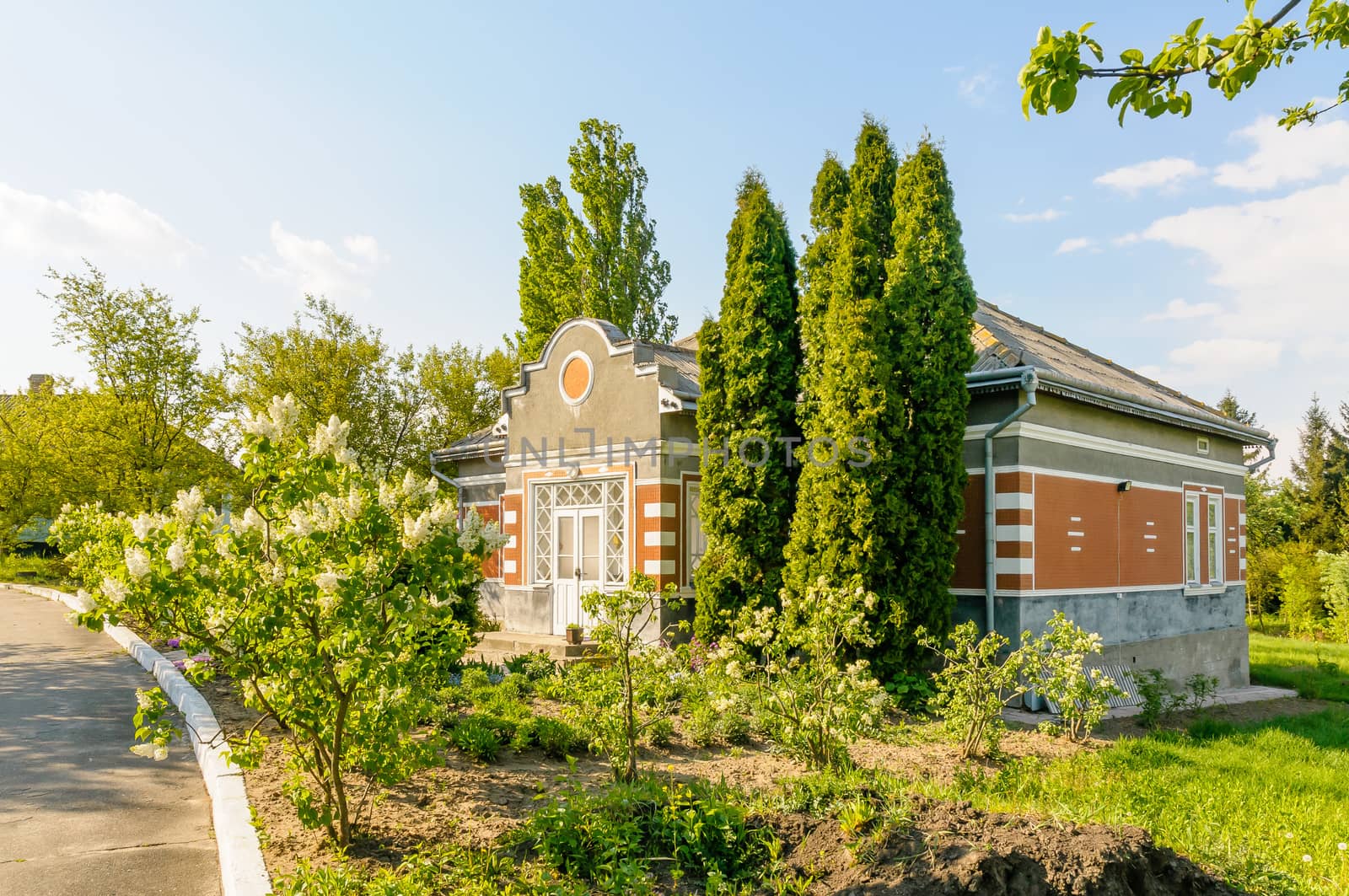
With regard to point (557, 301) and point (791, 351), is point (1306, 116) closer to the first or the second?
point (791, 351)

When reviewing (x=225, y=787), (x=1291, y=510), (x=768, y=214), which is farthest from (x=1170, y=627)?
(x=1291, y=510)

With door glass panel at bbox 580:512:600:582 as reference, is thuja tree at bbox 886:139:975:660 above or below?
above

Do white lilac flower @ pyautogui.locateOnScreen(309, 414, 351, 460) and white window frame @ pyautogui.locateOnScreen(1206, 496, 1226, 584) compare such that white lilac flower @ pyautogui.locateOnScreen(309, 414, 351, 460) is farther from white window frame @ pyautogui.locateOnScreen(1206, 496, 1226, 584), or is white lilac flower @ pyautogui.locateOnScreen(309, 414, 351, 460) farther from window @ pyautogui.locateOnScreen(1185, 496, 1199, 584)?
white window frame @ pyautogui.locateOnScreen(1206, 496, 1226, 584)

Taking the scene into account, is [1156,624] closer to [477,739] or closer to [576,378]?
[576,378]

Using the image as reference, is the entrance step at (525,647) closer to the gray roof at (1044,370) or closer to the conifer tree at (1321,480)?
the gray roof at (1044,370)

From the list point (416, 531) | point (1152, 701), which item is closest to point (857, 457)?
point (1152, 701)

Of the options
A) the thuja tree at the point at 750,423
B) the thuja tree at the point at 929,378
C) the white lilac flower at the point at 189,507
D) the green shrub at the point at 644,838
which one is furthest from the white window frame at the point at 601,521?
the white lilac flower at the point at 189,507

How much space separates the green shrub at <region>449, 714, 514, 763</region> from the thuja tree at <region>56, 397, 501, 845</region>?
191 cm

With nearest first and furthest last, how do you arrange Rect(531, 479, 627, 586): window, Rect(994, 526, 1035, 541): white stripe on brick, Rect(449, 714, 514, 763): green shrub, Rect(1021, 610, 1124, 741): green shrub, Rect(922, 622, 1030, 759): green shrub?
1. Rect(449, 714, 514, 763): green shrub
2. Rect(922, 622, 1030, 759): green shrub
3. Rect(1021, 610, 1124, 741): green shrub
4. Rect(994, 526, 1035, 541): white stripe on brick
5. Rect(531, 479, 627, 586): window

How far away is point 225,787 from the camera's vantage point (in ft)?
18.8

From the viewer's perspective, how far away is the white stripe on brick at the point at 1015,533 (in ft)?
37.5

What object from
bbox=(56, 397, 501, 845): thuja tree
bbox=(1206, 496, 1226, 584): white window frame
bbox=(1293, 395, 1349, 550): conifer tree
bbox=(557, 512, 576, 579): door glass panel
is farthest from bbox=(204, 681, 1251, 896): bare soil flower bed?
bbox=(1293, 395, 1349, 550): conifer tree

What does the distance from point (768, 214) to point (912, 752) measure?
7.75 metres

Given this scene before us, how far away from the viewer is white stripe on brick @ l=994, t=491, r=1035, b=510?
1151 cm
